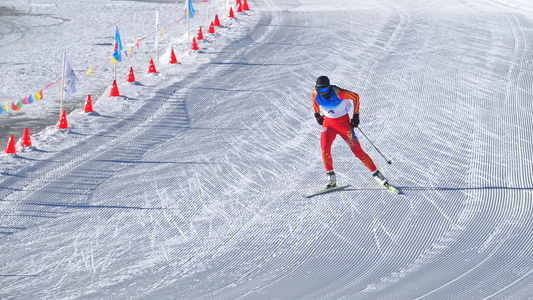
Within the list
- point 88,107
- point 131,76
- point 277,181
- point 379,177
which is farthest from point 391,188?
point 131,76

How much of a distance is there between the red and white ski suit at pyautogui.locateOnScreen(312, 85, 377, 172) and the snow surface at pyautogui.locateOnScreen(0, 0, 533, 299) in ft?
2.19

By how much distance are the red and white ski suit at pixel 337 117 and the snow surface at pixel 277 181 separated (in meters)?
0.67

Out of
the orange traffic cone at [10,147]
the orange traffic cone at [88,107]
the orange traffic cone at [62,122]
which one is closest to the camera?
the orange traffic cone at [10,147]

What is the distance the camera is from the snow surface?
779 centimetres

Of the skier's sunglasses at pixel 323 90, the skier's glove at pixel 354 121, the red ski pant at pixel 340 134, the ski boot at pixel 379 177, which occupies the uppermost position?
the skier's sunglasses at pixel 323 90

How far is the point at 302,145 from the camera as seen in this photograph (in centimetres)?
1216

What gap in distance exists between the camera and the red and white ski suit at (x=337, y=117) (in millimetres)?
9500

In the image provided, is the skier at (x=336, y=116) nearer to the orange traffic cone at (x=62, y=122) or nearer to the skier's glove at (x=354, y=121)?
the skier's glove at (x=354, y=121)

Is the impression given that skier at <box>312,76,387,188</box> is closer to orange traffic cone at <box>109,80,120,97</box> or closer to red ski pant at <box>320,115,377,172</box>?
red ski pant at <box>320,115,377,172</box>

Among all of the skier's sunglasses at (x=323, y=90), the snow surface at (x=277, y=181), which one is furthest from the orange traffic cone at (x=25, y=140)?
the skier's sunglasses at (x=323, y=90)

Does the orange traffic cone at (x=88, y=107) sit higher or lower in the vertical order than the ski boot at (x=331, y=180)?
lower

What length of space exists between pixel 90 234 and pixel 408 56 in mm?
10861

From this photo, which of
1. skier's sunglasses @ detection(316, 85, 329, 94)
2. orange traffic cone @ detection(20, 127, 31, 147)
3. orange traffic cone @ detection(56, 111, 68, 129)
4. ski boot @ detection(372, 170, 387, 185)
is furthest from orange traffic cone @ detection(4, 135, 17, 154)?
ski boot @ detection(372, 170, 387, 185)

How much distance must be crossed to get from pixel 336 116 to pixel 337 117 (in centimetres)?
2
